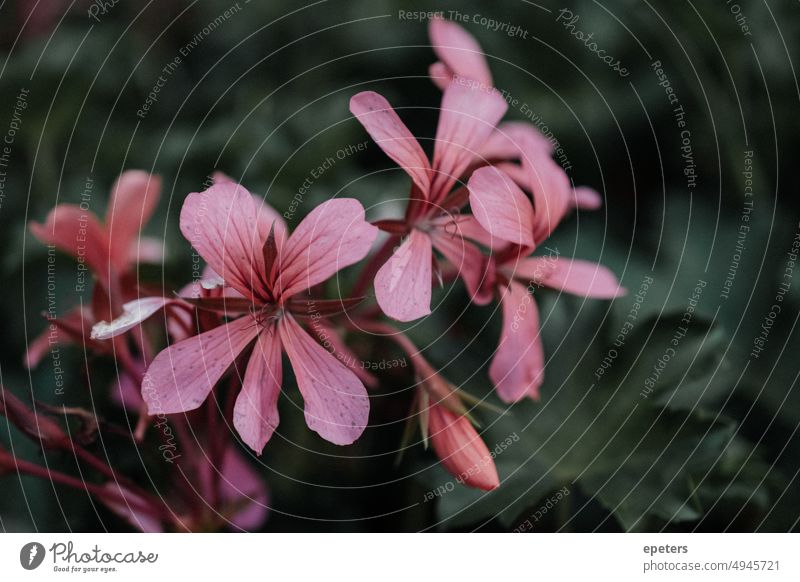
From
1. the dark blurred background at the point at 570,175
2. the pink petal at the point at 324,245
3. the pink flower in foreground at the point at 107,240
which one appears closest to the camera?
the pink petal at the point at 324,245

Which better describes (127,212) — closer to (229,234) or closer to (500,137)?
(229,234)

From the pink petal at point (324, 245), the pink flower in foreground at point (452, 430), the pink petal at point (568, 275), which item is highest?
the pink petal at point (324, 245)

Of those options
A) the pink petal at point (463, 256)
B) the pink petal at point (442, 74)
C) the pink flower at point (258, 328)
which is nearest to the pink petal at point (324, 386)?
the pink flower at point (258, 328)

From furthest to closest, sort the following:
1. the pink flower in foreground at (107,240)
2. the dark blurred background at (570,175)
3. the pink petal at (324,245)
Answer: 1. the dark blurred background at (570,175)
2. the pink flower in foreground at (107,240)
3. the pink petal at (324,245)
